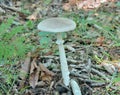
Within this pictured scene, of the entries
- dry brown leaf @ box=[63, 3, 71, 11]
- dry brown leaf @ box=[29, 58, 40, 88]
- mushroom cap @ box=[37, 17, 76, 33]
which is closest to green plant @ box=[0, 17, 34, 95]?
dry brown leaf @ box=[29, 58, 40, 88]

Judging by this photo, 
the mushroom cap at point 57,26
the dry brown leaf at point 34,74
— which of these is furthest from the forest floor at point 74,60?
the mushroom cap at point 57,26

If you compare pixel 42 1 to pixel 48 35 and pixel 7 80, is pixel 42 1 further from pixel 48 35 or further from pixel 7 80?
pixel 7 80

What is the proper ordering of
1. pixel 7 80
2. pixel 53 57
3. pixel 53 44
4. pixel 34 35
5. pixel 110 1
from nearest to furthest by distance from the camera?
pixel 7 80 < pixel 53 57 < pixel 53 44 < pixel 34 35 < pixel 110 1

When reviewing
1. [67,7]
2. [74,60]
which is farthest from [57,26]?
[67,7]

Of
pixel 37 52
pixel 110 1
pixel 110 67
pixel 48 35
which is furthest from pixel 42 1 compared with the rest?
pixel 110 67

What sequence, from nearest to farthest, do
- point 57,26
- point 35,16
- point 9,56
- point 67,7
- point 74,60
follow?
point 57,26
point 9,56
point 74,60
point 35,16
point 67,7

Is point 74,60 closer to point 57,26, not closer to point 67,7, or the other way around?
point 57,26

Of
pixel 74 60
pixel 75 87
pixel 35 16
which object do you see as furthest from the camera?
pixel 35 16
